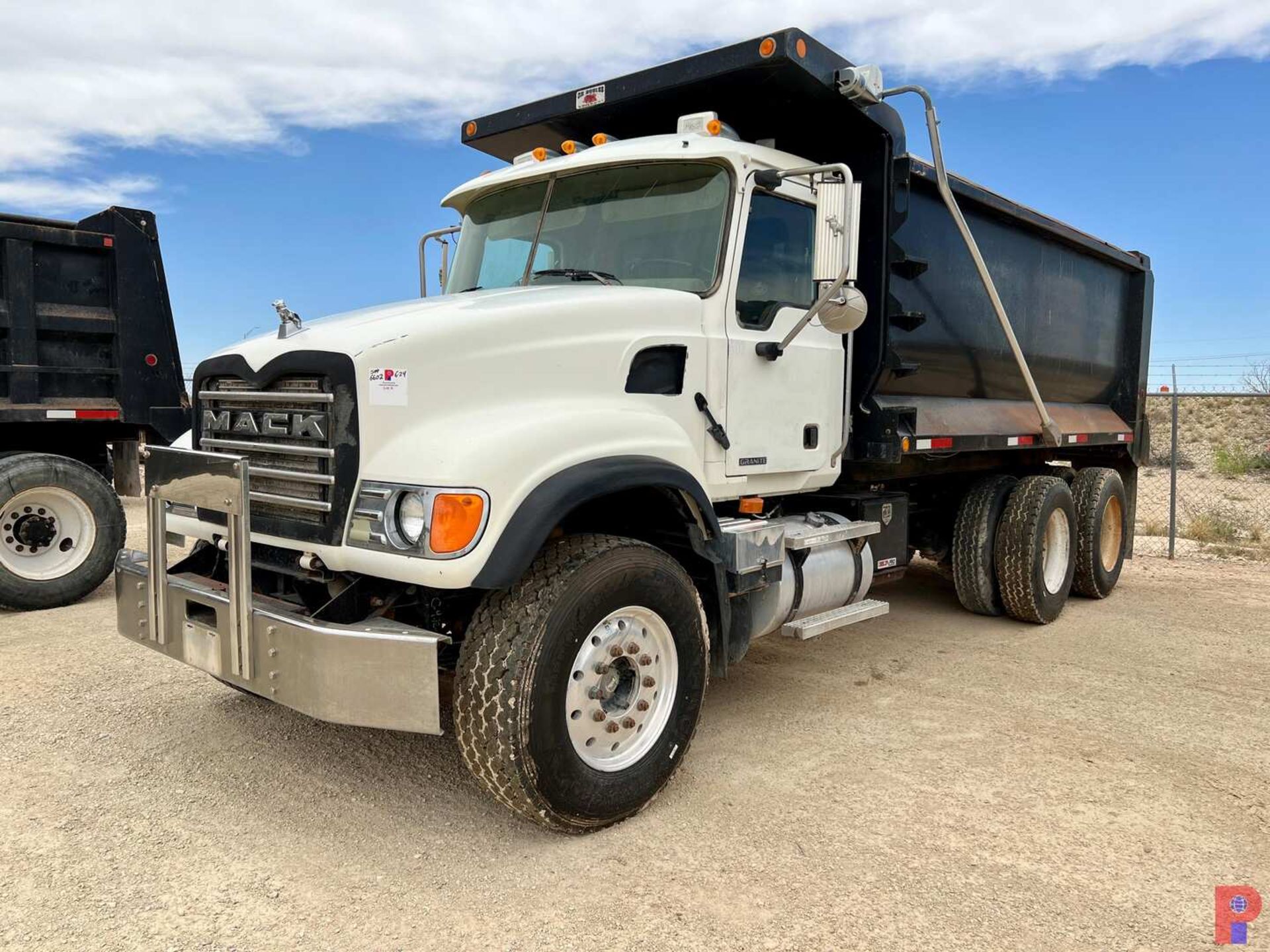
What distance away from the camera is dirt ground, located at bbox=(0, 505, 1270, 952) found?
294 cm

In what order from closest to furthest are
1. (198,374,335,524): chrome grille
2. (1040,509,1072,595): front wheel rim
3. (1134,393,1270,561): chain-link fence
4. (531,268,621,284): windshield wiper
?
(198,374,335,524): chrome grille
(531,268,621,284): windshield wiper
(1040,509,1072,595): front wheel rim
(1134,393,1270,561): chain-link fence

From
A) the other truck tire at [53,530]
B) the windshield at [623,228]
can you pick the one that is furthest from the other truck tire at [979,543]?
the other truck tire at [53,530]

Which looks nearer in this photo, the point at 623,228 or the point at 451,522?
the point at 451,522

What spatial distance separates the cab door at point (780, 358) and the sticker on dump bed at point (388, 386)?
5.34 feet

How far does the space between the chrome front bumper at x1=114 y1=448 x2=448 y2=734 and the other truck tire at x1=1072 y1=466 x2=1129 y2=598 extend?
6339mm

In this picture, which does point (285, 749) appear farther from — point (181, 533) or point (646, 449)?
point (646, 449)

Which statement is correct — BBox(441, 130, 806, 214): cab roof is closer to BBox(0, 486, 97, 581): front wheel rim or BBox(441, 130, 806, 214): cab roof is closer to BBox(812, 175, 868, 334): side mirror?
BBox(812, 175, 868, 334): side mirror

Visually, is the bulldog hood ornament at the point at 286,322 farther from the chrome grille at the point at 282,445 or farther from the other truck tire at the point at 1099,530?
the other truck tire at the point at 1099,530

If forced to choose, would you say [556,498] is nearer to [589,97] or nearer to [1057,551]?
[589,97]

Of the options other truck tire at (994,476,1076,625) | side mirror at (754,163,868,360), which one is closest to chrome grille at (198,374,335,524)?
side mirror at (754,163,868,360)

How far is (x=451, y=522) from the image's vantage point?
3.09m

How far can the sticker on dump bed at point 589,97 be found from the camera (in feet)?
17.0

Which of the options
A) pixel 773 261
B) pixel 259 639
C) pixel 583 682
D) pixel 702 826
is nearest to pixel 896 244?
pixel 773 261

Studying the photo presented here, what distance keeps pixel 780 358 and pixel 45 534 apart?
18.7 feet
